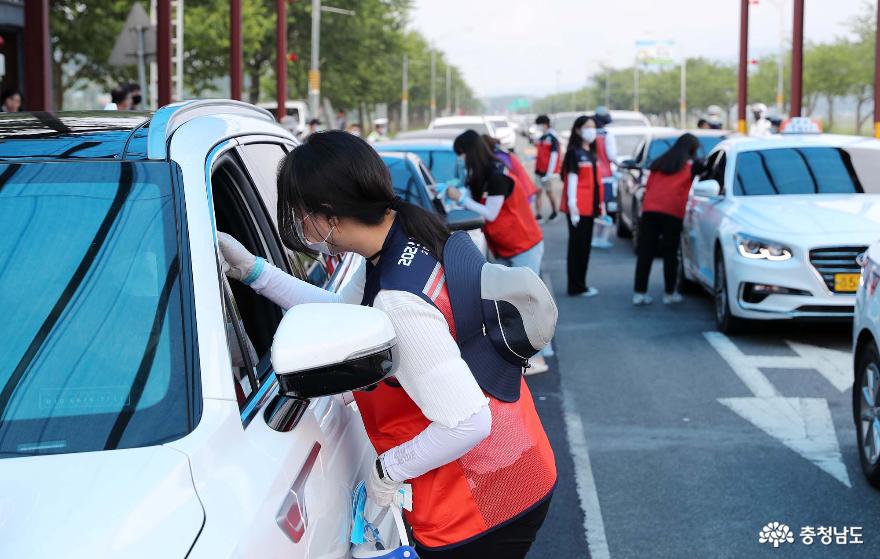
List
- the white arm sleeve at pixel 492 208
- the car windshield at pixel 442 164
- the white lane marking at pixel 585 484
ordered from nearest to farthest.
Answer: the white lane marking at pixel 585 484 → the white arm sleeve at pixel 492 208 → the car windshield at pixel 442 164

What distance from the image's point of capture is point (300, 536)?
2.34 m

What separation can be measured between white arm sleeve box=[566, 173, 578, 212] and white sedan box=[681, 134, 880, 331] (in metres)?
1.12

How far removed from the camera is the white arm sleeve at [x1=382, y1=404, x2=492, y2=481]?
2529 mm

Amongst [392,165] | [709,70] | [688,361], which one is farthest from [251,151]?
[709,70]

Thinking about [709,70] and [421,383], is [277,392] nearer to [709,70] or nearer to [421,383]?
[421,383]

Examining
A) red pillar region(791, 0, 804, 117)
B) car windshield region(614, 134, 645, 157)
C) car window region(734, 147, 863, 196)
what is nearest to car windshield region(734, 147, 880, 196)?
car window region(734, 147, 863, 196)

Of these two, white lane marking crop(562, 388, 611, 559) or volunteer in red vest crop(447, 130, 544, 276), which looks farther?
volunteer in red vest crop(447, 130, 544, 276)

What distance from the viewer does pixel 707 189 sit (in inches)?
435

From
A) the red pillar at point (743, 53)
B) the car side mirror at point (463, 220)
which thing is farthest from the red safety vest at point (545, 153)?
the red pillar at point (743, 53)

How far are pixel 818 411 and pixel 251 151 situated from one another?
4856 millimetres

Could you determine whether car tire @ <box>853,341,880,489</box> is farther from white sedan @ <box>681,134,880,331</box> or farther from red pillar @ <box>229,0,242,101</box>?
red pillar @ <box>229,0,242,101</box>

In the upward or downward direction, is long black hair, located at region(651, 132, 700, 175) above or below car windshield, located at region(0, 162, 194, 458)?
above

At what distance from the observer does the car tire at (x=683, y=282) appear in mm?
13016

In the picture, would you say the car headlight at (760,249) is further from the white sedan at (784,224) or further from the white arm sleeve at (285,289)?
the white arm sleeve at (285,289)
